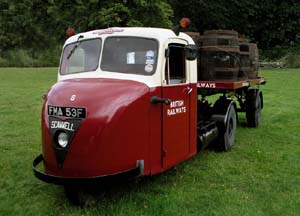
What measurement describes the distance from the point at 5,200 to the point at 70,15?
93.2 feet

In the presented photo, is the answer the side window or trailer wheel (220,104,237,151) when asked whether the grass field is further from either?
the side window

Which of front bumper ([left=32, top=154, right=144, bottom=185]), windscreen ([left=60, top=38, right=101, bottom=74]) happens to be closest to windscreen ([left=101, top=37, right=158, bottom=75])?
windscreen ([left=60, top=38, right=101, bottom=74])

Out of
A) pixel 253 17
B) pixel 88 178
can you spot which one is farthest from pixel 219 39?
pixel 253 17

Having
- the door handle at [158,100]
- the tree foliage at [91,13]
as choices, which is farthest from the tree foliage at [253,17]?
the door handle at [158,100]

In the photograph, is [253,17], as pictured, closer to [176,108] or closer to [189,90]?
[189,90]

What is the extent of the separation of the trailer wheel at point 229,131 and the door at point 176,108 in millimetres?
1970

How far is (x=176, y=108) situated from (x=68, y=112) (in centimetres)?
172

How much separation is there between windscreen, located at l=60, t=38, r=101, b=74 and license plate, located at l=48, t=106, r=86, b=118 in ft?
3.13

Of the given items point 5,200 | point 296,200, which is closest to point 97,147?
point 5,200

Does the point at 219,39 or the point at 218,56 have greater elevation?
the point at 219,39

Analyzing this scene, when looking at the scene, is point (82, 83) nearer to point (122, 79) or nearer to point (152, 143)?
point (122, 79)

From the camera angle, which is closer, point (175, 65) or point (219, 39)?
point (175, 65)

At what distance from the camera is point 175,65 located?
675 centimetres

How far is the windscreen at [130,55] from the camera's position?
244 inches
